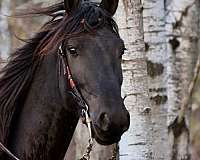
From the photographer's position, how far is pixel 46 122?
225 inches

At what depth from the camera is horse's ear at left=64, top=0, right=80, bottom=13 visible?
5.70 meters

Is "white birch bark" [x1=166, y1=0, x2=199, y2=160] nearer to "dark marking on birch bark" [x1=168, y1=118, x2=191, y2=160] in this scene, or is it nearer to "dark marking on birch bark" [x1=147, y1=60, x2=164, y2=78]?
"dark marking on birch bark" [x1=168, y1=118, x2=191, y2=160]

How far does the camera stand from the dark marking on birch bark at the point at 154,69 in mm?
8336

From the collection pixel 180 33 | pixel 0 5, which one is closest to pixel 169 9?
pixel 180 33

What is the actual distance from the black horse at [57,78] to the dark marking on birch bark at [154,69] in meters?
2.52

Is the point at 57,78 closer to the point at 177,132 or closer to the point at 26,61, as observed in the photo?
the point at 26,61

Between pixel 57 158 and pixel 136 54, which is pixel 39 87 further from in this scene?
pixel 136 54

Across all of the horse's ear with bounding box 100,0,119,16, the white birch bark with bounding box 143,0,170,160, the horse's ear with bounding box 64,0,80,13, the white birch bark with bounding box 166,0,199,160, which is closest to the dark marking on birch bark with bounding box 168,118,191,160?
the white birch bark with bounding box 166,0,199,160

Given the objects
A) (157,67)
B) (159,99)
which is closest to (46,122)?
(159,99)

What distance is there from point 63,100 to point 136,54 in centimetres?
131

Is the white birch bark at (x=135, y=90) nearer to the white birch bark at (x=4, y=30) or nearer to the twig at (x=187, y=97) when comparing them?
the twig at (x=187, y=97)

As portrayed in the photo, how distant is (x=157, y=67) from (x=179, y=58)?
6.83 ft

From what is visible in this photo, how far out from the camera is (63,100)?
5637 mm

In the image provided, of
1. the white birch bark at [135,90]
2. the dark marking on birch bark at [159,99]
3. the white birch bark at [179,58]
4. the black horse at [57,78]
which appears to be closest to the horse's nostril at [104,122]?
the black horse at [57,78]
